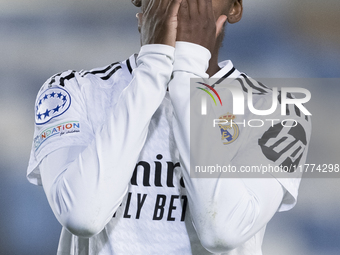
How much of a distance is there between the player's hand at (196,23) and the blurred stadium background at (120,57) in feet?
2.98

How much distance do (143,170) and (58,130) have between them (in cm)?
18

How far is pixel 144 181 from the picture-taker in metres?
0.87

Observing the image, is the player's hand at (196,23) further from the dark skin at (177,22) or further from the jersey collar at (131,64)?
the jersey collar at (131,64)

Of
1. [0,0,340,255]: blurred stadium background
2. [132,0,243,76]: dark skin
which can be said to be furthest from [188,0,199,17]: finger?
[0,0,340,255]: blurred stadium background

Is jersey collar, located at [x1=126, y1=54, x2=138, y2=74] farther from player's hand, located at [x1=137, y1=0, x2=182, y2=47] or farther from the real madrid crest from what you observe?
the real madrid crest

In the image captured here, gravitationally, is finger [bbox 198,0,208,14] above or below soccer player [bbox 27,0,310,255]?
above

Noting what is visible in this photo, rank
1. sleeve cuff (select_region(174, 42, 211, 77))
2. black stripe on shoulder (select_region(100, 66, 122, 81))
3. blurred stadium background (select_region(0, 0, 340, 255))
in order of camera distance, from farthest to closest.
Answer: blurred stadium background (select_region(0, 0, 340, 255)) < black stripe on shoulder (select_region(100, 66, 122, 81)) < sleeve cuff (select_region(174, 42, 211, 77))

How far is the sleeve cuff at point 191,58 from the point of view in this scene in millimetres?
845

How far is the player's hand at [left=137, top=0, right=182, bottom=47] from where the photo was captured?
850 millimetres

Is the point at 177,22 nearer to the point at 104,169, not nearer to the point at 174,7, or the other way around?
the point at 174,7

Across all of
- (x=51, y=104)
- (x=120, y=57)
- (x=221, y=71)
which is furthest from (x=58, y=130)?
(x=120, y=57)

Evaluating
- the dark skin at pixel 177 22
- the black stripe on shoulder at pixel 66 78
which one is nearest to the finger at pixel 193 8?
the dark skin at pixel 177 22

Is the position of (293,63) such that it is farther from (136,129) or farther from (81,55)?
(136,129)

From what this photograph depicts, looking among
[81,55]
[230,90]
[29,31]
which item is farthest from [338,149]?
[29,31]
